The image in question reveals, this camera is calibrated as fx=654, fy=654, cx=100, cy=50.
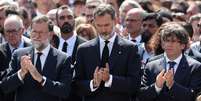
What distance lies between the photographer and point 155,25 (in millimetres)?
10609

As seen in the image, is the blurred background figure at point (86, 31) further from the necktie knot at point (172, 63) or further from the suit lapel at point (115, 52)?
the necktie knot at point (172, 63)

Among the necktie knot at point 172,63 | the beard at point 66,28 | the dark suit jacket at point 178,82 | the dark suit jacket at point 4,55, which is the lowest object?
the dark suit jacket at point 178,82

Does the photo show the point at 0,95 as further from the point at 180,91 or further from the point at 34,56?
the point at 180,91

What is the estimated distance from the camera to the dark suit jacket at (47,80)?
838 cm

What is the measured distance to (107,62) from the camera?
846cm

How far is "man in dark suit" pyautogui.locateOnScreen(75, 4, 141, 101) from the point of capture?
838 centimetres

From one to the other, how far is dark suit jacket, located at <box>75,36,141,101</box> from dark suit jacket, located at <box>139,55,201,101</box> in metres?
0.16

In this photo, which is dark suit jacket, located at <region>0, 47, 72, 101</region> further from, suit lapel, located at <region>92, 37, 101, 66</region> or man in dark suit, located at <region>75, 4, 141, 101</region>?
suit lapel, located at <region>92, 37, 101, 66</region>

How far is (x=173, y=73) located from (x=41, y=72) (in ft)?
5.59

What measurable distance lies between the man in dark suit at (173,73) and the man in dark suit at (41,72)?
41.4 inches

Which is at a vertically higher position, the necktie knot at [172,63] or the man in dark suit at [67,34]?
the man in dark suit at [67,34]

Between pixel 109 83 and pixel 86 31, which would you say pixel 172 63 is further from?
pixel 86 31

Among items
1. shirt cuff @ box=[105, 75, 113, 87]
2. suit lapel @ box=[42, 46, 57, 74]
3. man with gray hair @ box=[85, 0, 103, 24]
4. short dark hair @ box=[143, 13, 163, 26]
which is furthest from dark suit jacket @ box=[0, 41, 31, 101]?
man with gray hair @ box=[85, 0, 103, 24]

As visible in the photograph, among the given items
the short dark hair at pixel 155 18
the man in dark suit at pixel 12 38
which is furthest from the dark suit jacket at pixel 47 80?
the short dark hair at pixel 155 18
